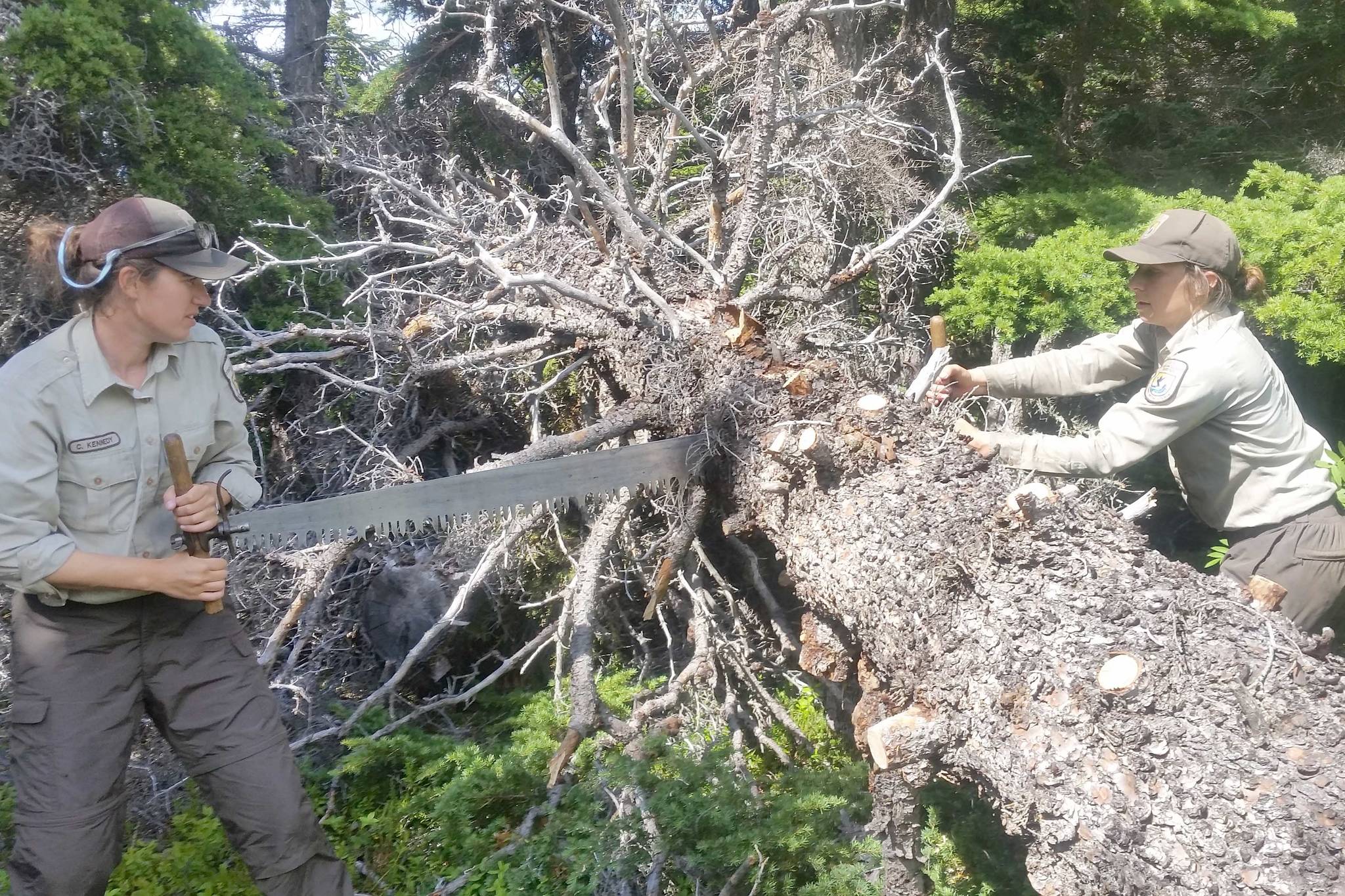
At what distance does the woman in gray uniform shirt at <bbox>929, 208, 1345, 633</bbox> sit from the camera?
93.5 inches

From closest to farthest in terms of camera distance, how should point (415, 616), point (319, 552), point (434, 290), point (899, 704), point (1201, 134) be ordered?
point (899, 704), point (319, 552), point (415, 616), point (434, 290), point (1201, 134)

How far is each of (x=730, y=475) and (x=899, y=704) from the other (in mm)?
1060

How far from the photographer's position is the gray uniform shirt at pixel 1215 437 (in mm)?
2354

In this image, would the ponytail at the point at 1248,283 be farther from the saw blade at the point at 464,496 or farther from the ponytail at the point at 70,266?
the ponytail at the point at 70,266

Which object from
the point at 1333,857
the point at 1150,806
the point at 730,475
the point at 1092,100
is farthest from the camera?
the point at 1092,100

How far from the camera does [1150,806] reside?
1.76 metres

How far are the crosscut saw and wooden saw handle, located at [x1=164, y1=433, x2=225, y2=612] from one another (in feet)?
2.80

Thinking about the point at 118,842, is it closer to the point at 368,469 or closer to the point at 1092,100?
the point at 368,469

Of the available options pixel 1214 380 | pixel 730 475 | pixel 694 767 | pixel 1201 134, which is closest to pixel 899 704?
pixel 694 767

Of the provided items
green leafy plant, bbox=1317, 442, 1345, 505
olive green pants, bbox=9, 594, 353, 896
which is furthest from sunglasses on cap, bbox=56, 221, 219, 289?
green leafy plant, bbox=1317, 442, 1345, 505

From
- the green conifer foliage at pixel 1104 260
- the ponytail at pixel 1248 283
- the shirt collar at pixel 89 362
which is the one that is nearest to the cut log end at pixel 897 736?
the ponytail at pixel 1248 283

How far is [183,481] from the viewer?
6.75 ft

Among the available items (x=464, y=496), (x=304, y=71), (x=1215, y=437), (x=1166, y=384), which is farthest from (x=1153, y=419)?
(x=304, y=71)

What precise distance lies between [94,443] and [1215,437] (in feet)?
10.1
